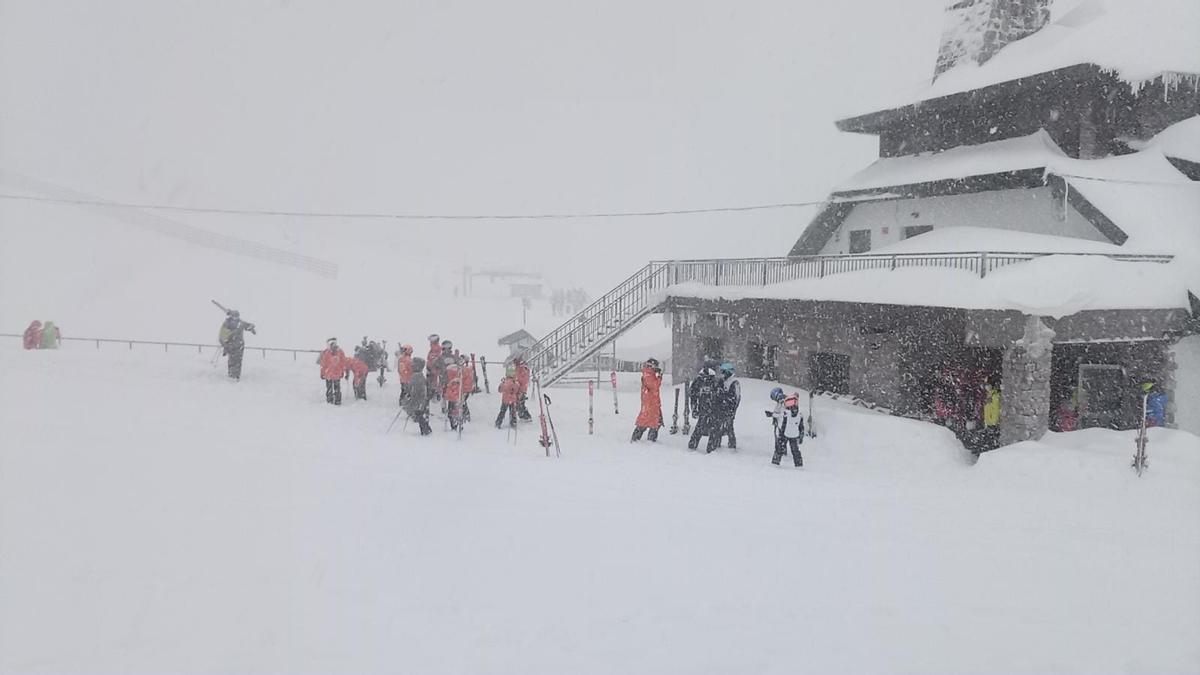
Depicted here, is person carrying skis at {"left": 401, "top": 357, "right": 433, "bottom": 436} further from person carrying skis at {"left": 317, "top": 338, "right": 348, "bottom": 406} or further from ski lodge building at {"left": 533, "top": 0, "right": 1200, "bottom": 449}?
ski lodge building at {"left": 533, "top": 0, "right": 1200, "bottom": 449}

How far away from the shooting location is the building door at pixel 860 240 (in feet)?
72.2

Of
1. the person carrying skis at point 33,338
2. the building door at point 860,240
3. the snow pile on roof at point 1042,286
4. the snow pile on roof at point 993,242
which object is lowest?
the person carrying skis at point 33,338

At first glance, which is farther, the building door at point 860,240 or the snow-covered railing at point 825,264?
the building door at point 860,240

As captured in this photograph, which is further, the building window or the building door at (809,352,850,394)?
the building window

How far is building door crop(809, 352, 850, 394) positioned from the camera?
1928cm

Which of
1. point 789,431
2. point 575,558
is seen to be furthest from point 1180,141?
point 575,558

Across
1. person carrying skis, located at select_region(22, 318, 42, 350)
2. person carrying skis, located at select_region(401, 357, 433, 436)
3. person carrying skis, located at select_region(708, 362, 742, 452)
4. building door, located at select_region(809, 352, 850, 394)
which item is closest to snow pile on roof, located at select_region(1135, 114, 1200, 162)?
building door, located at select_region(809, 352, 850, 394)

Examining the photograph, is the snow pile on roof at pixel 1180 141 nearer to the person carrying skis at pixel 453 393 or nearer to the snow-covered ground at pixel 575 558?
the snow-covered ground at pixel 575 558

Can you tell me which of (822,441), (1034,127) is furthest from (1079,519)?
(1034,127)

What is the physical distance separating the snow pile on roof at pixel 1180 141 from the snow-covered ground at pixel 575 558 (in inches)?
355

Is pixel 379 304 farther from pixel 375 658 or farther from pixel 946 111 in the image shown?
pixel 375 658

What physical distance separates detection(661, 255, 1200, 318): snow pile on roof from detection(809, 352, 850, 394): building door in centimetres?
332

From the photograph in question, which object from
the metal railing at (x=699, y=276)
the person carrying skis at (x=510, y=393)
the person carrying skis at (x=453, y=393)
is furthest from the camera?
the person carrying skis at (x=510, y=393)

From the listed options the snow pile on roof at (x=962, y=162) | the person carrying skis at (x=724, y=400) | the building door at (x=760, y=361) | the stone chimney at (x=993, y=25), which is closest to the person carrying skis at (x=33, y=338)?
the building door at (x=760, y=361)
